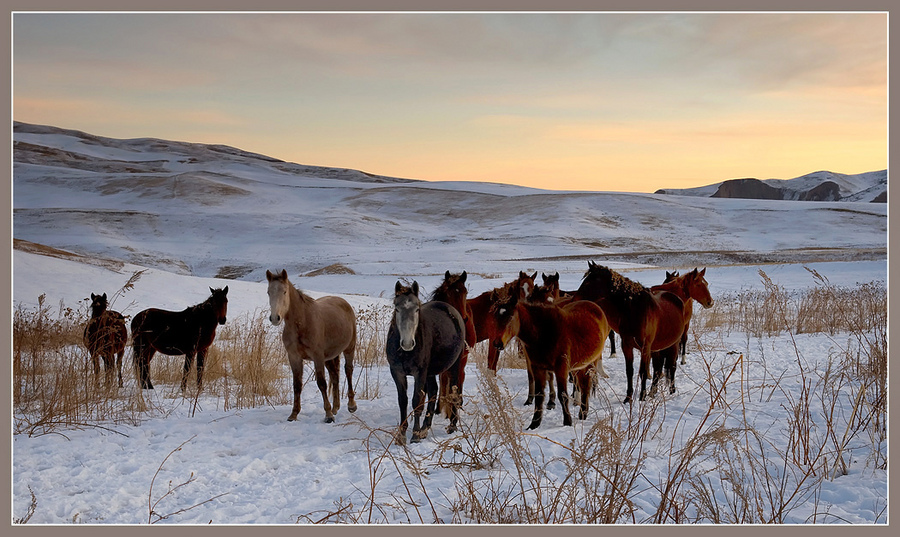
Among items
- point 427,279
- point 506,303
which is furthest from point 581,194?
point 506,303

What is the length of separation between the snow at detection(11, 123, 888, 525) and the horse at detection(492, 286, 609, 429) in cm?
38

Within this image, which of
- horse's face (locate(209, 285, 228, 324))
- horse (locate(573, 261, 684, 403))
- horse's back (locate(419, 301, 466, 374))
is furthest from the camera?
horse's face (locate(209, 285, 228, 324))

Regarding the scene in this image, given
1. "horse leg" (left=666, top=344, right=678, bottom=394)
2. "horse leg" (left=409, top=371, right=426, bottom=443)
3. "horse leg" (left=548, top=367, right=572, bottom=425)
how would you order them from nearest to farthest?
"horse leg" (left=409, top=371, right=426, bottom=443)
"horse leg" (left=548, top=367, right=572, bottom=425)
"horse leg" (left=666, top=344, right=678, bottom=394)

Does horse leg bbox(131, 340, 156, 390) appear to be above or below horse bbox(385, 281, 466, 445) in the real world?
below

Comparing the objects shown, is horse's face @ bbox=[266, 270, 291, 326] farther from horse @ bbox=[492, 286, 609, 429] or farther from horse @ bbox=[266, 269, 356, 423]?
horse @ bbox=[492, 286, 609, 429]

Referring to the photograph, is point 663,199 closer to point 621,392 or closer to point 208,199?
point 208,199

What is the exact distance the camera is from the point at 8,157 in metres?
4.17

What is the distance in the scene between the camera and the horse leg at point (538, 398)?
230 inches

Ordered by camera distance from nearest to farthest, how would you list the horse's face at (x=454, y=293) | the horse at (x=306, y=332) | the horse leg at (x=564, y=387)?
the horse leg at (x=564, y=387) < the horse at (x=306, y=332) < the horse's face at (x=454, y=293)

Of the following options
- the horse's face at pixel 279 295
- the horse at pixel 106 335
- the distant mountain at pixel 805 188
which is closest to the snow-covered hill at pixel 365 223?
the horse at pixel 106 335

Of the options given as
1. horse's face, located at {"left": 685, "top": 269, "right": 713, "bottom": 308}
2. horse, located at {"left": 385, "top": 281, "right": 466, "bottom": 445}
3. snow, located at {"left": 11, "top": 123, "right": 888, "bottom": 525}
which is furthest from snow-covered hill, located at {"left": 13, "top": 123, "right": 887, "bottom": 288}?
horse, located at {"left": 385, "top": 281, "right": 466, "bottom": 445}

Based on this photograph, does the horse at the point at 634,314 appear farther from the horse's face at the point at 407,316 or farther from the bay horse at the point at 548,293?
the horse's face at the point at 407,316

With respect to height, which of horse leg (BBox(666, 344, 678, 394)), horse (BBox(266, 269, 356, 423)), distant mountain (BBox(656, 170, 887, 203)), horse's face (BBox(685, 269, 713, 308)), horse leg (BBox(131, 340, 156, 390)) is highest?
distant mountain (BBox(656, 170, 887, 203))

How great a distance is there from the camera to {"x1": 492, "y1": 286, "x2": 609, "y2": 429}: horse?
18.8ft
